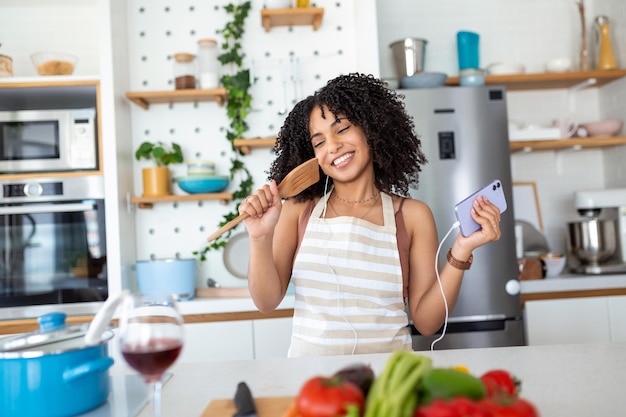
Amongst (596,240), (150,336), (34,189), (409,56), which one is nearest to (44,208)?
(34,189)

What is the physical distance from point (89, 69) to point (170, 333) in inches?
106

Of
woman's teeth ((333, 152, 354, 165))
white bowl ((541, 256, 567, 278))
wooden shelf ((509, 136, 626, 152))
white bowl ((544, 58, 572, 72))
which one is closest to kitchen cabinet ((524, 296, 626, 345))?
white bowl ((541, 256, 567, 278))

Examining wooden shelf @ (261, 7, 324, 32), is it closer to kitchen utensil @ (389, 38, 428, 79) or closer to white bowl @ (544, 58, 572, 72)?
kitchen utensil @ (389, 38, 428, 79)

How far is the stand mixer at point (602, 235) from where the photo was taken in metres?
2.85

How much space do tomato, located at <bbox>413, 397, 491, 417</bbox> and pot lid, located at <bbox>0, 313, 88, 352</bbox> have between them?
64cm

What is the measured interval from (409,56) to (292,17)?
632mm

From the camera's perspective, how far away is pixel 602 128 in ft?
10.4

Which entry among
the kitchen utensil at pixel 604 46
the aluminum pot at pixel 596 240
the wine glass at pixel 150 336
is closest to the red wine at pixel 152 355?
the wine glass at pixel 150 336

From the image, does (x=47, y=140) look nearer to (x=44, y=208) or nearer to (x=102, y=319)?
(x=44, y=208)

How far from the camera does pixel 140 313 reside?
0.75 meters

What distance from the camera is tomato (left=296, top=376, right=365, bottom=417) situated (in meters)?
0.58

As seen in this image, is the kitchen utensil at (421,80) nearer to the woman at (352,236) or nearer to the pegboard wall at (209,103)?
the pegboard wall at (209,103)

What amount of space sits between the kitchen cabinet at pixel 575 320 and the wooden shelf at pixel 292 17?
174 cm

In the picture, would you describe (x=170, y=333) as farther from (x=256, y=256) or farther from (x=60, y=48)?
(x=60, y=48)
